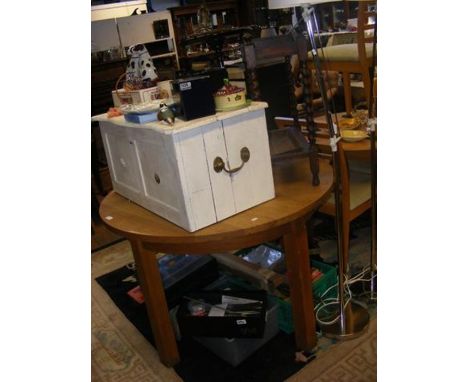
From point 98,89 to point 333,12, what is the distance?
228cm

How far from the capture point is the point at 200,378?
1.75 meters

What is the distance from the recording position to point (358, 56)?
2.63 m

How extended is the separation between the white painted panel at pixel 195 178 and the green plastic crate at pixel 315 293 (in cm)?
67

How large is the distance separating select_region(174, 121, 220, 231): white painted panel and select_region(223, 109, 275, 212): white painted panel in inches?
3.3

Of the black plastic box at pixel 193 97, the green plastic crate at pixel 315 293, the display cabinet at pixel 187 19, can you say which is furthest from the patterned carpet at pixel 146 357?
the display cabinet at pixel 187 19

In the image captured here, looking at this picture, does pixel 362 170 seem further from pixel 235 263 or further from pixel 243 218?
pixel 243 218

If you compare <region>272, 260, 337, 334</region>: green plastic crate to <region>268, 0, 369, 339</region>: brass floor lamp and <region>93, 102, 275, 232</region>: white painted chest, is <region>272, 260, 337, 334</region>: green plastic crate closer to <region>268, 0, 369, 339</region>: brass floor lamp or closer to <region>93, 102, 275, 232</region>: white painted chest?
<region>268, 0, 369, 339</region>: brass floor lamp

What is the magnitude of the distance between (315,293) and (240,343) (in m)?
0.44

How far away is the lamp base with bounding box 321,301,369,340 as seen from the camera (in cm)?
176

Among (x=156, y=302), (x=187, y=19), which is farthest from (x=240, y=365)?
(x=187, y=19)

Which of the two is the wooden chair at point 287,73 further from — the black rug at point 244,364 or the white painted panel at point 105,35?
the white painted panel at point 105,35

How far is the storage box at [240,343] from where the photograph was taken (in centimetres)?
178

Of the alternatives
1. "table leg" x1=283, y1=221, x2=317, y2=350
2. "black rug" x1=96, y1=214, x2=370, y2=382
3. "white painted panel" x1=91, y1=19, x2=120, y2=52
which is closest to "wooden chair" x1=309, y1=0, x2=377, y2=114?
"table leg" x1=283, y1=221, x2=317, y2=350

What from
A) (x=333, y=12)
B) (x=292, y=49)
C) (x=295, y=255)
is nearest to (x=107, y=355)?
(x=295, y=255)
